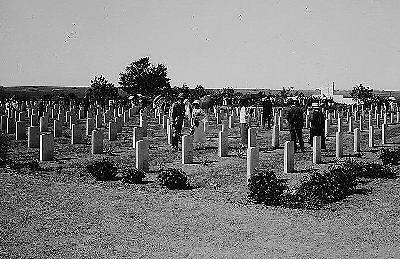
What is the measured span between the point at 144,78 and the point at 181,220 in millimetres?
68340

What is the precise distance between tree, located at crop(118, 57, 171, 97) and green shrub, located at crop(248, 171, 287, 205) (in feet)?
212

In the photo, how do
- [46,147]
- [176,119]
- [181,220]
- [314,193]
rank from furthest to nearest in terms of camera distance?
[176,119]
[46,147]
[314,193]
[181,220]

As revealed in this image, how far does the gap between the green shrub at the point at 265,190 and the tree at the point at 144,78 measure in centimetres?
6455

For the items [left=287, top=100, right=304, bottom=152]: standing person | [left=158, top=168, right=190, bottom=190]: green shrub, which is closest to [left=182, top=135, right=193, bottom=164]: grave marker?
[left=158, top=168, right=190, bottom=190]: green shrub

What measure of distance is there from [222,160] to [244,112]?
1018cm

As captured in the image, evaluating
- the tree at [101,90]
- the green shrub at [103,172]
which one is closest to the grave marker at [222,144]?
the green shrub at [103,172]

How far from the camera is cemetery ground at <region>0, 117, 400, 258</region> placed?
7.58 m

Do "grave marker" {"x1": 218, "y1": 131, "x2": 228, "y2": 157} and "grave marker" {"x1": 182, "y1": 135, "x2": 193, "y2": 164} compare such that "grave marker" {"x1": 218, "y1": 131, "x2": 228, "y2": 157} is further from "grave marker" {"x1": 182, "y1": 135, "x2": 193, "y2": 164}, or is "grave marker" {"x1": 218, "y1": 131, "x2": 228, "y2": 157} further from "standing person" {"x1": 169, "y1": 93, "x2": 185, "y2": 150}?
"standing person" {"x1": 169, "y1": 93, "x2": 185, "y2": 150}

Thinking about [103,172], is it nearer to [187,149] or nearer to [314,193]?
[187,149]

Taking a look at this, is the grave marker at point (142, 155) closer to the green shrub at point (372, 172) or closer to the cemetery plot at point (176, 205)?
the cemetery plot at point (176, 205)

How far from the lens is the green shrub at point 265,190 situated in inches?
426

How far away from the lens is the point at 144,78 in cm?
7669

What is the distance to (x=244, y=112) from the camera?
→ 27.6 metres

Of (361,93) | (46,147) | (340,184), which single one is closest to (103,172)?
(46,147)
